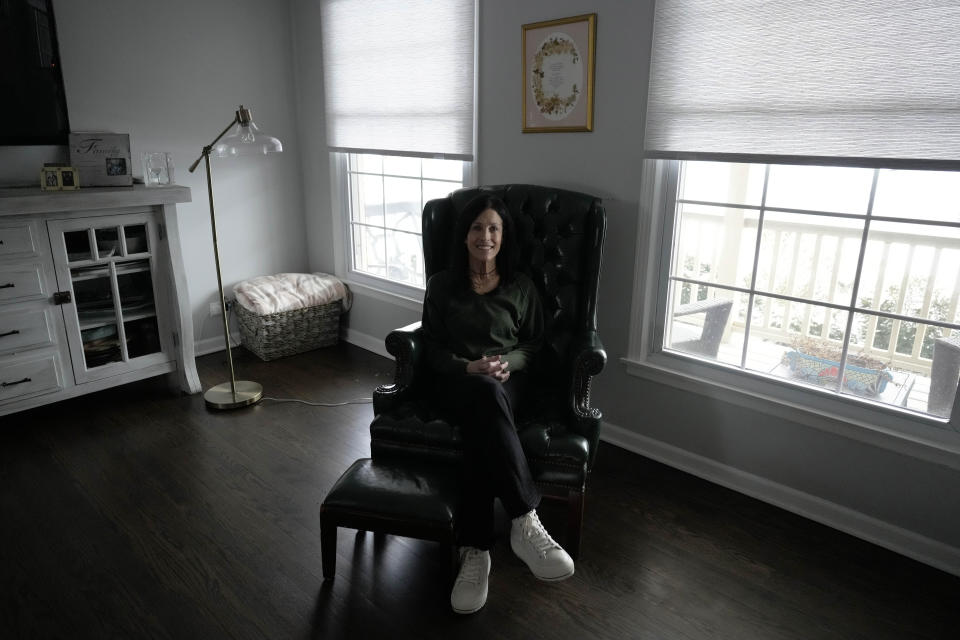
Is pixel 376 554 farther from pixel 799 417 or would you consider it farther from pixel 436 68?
pixel 436 68

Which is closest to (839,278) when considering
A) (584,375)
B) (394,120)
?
(584,375)

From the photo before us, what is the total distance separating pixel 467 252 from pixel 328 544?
113cm

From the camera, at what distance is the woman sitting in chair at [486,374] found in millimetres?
1919

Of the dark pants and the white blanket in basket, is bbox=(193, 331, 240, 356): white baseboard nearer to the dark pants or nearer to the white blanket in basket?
the white blanket in basket

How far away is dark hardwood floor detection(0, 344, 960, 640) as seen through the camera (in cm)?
184

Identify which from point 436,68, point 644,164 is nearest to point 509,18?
point 436,68

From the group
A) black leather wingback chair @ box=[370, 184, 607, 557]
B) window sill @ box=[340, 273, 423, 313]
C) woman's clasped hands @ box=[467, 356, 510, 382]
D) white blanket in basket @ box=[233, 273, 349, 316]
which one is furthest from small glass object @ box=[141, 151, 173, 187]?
woman's clasped hands @ box=[467, 356, 510, 382]

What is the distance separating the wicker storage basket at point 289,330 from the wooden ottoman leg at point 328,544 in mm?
2093

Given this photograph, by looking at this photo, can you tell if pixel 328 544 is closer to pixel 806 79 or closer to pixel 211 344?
pixel 806 79

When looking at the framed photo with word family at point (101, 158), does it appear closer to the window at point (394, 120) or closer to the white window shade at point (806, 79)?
the window at point (394, 120)

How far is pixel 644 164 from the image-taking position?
2.53m

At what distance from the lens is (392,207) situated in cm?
386

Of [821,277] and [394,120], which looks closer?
[821,277]

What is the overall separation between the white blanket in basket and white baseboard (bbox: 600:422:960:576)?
2022 mm
